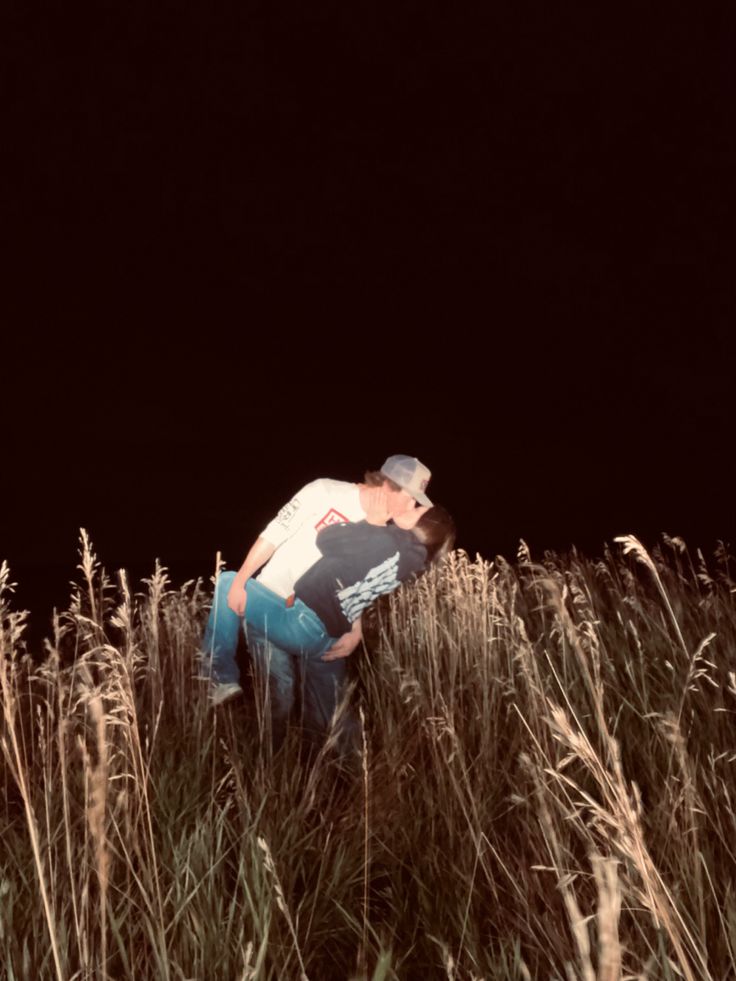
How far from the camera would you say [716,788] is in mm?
2350

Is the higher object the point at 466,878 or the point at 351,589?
the point at 351,589

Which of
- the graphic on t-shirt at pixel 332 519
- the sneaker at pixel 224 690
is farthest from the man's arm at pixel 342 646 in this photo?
the graphic on t-shirt at pixel 332 519

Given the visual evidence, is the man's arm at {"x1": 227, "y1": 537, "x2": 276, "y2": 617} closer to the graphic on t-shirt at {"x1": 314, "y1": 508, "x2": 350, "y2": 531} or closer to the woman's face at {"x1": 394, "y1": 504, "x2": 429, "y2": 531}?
the graphic on t-shirt at {"x1": 314, "y1": 508, "x2": 350, "y2": 531}

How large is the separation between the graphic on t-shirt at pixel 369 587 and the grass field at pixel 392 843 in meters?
0.53

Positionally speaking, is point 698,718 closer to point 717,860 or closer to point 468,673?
point 717,860

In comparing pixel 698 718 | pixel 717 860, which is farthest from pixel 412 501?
pixel 717 860

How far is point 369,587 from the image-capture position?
4.08 m

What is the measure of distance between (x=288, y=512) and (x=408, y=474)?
0.56 meters

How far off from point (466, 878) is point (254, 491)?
498 feet

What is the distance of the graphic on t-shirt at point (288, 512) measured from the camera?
12.7 feet

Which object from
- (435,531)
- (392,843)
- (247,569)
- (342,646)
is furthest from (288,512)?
(392,843)

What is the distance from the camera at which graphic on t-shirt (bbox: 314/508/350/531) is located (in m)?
4.03

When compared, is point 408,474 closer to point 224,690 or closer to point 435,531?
point 435,531

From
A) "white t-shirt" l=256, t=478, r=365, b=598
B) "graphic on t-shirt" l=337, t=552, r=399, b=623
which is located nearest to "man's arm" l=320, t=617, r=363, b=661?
"graphic on t-shirt" l=337, t=552, r=399, b=623
